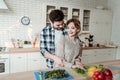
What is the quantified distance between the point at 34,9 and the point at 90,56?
1964 millimetres

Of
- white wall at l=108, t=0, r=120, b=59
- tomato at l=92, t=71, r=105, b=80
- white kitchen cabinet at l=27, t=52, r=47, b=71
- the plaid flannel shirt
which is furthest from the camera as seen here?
white wall at l=108, t=0, r=120, b=59

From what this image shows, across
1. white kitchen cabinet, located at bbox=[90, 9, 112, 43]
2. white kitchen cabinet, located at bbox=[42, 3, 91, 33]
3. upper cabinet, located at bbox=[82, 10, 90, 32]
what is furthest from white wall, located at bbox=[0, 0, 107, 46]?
white kitchen cabinet, located at bbox=[90, 9, 112, 43]

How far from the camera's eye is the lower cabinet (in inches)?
133

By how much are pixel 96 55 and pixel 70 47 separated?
8.96 ft

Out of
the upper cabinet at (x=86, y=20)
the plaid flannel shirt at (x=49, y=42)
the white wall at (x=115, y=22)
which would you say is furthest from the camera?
the white wall at (x=115, y=22)

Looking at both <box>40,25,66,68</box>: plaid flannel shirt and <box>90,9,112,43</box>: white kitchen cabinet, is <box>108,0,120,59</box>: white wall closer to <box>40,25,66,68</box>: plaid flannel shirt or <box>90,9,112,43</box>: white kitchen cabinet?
<box>90,9,112,43</box>: white kitchen cabinet

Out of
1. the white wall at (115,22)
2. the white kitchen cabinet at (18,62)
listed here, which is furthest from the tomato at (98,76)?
the white wall at (115,22)

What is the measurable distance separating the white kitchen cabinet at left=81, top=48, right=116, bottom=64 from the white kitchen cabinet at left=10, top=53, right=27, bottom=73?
61.1 inches

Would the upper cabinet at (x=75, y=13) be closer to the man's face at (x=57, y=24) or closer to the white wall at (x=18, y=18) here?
the white wall at (x=18, y=18)

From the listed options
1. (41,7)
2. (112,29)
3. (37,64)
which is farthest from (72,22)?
(112,29)

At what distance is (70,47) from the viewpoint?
1791mm

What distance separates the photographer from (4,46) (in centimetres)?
378

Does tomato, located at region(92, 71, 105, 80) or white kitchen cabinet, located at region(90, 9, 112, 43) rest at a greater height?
white kitchen cabinet, located at region(90, 9, 112, 43)

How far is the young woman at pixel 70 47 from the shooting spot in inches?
69.4
